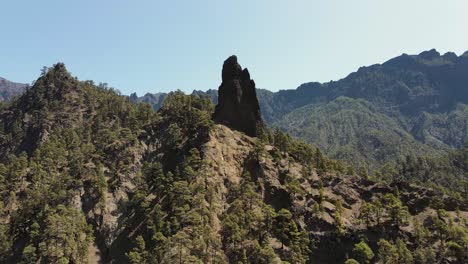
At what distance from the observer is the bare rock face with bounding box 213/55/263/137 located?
168750 millimetres

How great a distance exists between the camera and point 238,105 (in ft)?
554

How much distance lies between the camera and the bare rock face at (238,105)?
16875 cm

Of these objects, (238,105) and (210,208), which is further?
(238,105)

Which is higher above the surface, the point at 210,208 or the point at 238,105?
the point at 238,105

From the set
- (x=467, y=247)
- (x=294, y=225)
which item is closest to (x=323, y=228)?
(x=294, y=225)

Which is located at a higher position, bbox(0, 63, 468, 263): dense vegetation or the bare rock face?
the bare rock face

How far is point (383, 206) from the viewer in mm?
132500

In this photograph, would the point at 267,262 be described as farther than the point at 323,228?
No

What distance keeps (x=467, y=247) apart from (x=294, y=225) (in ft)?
176

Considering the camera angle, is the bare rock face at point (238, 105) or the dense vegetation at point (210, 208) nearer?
the dense vegetation at point (210, 208)

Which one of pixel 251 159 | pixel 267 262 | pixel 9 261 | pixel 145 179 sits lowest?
pixel 9 261

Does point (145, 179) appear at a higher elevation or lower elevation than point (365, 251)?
higher

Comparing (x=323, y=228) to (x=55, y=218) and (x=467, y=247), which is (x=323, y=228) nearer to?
(x=467, y=247)

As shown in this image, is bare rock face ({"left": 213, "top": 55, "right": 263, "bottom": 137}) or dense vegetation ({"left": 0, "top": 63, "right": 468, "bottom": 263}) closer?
dense vegetation ({"left": 0, "top": 63, "right": 468, "bottom": 263})
